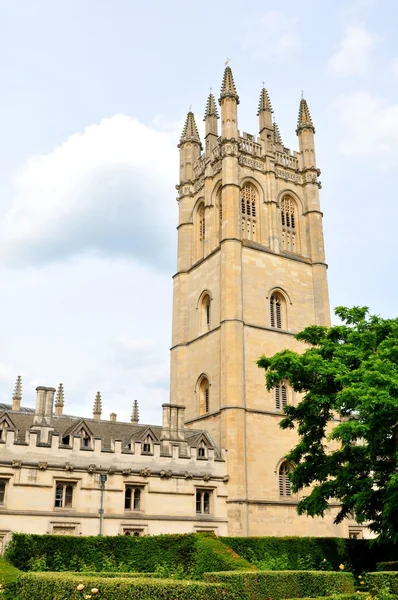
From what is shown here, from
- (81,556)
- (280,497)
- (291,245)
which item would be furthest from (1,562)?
(291,245)

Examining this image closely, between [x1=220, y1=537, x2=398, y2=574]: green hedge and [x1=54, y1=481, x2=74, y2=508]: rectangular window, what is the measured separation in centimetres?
862

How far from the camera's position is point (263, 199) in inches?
1854

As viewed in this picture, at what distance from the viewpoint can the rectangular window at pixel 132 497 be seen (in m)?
33.3

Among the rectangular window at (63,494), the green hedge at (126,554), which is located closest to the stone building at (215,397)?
the rectangular window at (63,494)

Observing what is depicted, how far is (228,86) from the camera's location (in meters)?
48.3

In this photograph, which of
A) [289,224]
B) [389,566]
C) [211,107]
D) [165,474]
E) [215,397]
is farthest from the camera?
[211,107]

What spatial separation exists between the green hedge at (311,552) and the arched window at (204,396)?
41.6ft

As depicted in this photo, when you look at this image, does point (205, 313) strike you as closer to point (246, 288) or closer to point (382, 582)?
point (246, 288)

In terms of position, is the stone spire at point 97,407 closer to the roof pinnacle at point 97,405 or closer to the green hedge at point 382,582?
the roof pinnacle at point 97,405

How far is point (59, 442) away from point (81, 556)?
8.22 metres

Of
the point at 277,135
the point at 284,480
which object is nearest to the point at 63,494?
the point at 284,480

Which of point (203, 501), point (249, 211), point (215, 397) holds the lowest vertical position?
point (203, 501)

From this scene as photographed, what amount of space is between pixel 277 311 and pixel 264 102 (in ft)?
63.7

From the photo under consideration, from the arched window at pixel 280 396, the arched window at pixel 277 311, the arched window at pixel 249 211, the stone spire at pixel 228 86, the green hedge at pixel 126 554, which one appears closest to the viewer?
the green hedge at pixel 126 554
